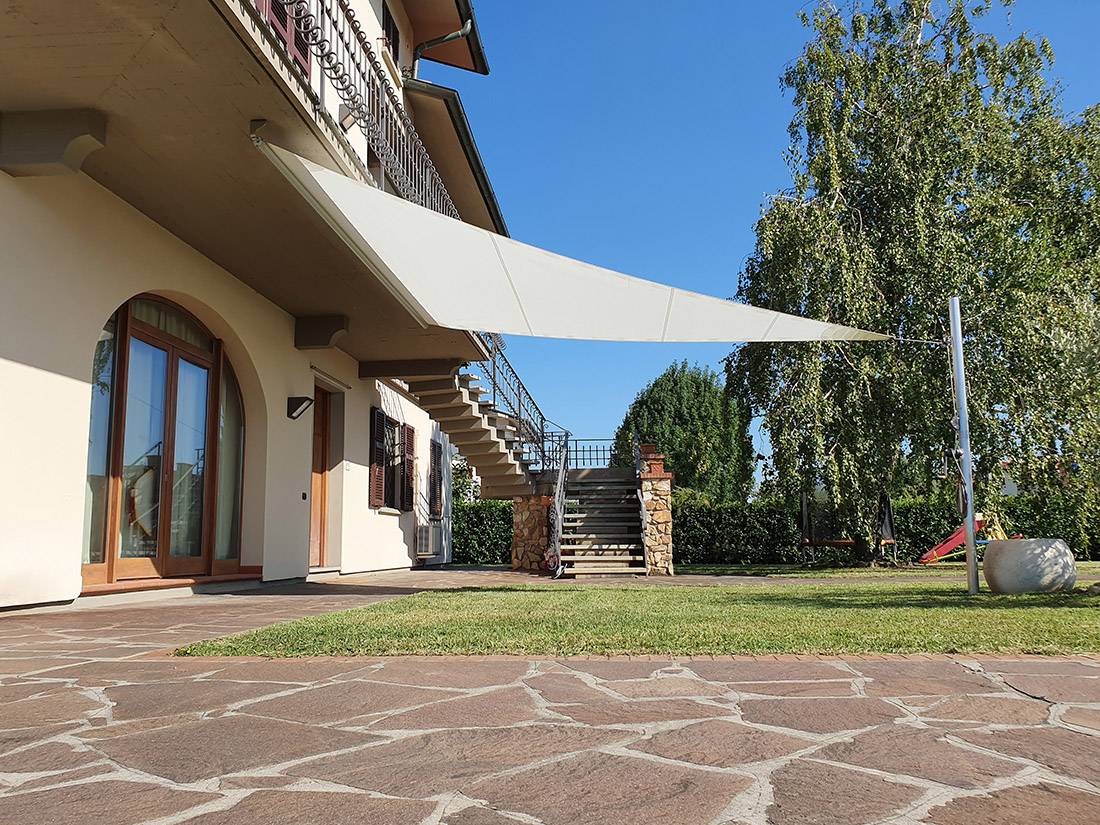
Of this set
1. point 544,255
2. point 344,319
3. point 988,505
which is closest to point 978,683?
point 544,255

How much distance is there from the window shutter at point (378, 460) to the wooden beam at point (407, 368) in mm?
1030

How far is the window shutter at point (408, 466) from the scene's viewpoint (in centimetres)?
1479

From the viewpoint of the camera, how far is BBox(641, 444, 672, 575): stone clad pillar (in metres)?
13.7

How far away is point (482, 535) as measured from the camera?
2045 cm

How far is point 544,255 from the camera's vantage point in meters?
5.56

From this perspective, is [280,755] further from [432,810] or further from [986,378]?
[986,378]

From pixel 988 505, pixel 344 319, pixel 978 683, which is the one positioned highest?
pixel 344 319

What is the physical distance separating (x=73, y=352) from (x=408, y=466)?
9154mm

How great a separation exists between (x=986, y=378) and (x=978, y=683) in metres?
10.6

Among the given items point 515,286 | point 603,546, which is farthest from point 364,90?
point 603,546

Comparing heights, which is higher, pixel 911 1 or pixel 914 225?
pixel 911 1

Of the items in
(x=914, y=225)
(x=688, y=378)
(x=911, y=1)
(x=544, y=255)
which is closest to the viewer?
(x=544, y=255)

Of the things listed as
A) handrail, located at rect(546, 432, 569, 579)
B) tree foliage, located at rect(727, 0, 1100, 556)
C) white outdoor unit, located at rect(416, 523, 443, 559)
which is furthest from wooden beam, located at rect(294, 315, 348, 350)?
tree foliage, located at rect(727, 0, 1100, 556)

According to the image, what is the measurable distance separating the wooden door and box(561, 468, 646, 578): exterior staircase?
379 centimetres
